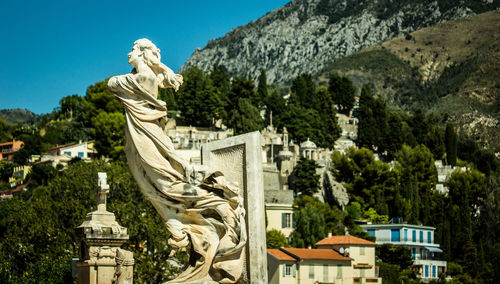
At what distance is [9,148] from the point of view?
327 ft

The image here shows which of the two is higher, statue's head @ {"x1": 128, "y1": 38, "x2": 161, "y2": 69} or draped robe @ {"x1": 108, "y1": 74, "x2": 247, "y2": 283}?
statue's head @ {"x1": 128, "y1": 38, "x2": 161, "y2": 69}

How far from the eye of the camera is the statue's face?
768 centimetres

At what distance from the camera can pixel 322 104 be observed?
310ft

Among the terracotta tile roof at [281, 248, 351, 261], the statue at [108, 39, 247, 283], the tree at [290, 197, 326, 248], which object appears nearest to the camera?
the statue at [108, 39, 247, 283]

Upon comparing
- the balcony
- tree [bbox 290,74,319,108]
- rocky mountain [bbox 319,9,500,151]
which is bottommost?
the balcony

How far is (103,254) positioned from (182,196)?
1.19 metres

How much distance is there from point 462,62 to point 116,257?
18537 cm

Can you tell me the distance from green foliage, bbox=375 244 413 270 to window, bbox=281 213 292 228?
722 centimetres

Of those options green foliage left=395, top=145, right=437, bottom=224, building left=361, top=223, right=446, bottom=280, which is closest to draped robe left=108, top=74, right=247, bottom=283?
building left=361, top=223, right=446, bottom=280

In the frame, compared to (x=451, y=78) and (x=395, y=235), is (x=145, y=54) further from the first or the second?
(x=451, y=78)

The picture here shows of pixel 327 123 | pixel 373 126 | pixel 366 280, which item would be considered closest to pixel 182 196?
pixel 366 280

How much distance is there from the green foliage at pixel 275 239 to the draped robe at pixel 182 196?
156 ft

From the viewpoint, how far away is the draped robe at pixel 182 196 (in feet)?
24.5

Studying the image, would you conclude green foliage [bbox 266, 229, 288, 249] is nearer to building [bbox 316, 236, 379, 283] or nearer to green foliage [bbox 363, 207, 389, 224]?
building [bbox 316, 236, 379, 283]
